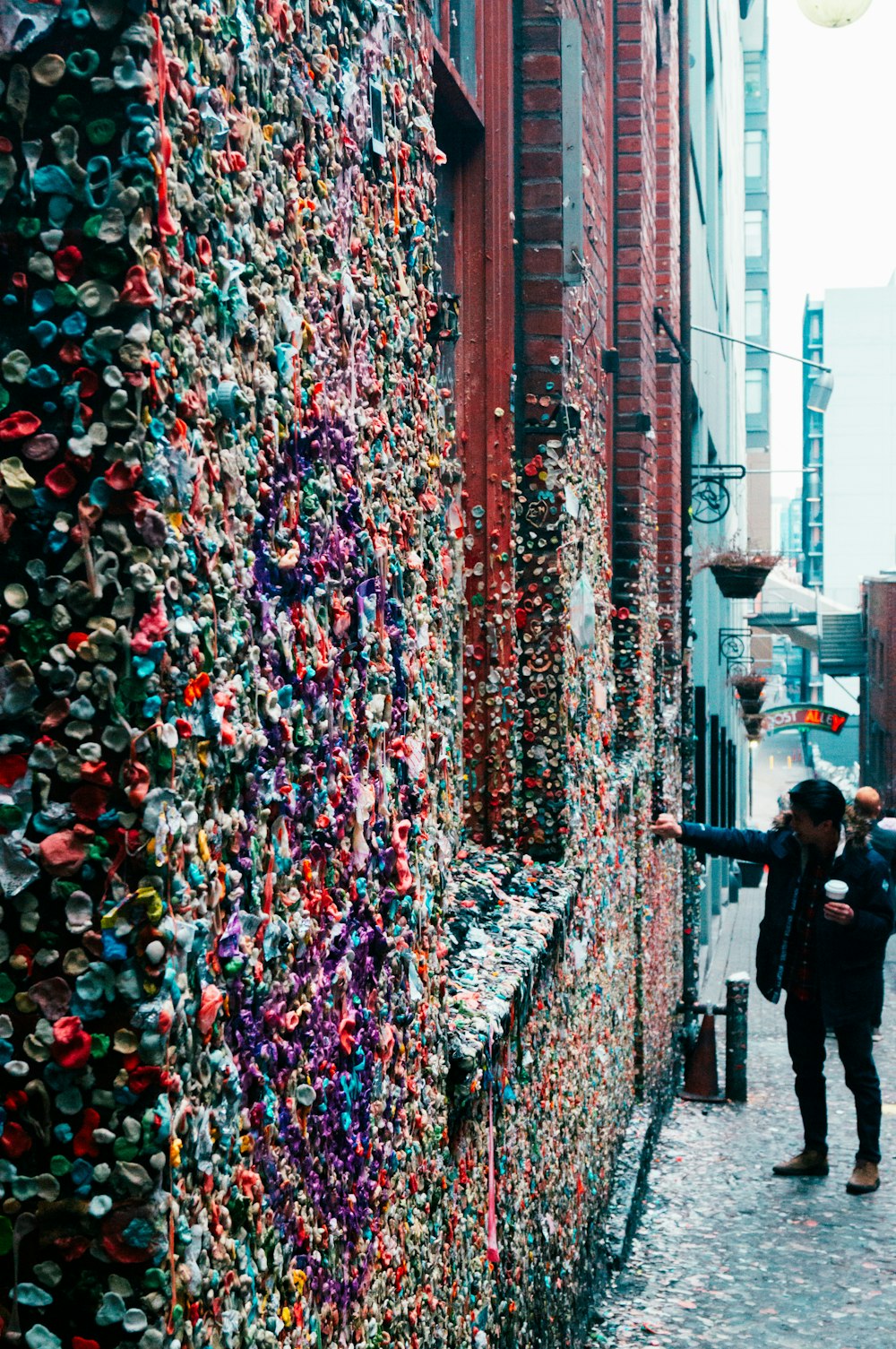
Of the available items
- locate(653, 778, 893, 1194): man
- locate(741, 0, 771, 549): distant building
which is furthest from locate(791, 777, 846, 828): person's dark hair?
locate(741, 0, 771, 549): distant building

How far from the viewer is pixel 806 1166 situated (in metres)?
6.81

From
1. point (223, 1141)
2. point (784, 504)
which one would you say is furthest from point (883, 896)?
point (784, 504)

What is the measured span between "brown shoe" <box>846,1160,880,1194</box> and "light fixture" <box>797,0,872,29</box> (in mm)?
5490

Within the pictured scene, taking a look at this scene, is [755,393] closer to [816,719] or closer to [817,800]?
[816,719]

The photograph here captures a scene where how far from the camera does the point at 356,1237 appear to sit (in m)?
1.93

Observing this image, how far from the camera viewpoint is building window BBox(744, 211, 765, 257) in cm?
4688

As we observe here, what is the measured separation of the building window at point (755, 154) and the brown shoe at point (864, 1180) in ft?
141

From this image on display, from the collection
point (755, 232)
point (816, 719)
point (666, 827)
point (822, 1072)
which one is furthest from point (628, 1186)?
point (755, 232)

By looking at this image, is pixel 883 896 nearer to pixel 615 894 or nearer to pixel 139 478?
pixel 615 894

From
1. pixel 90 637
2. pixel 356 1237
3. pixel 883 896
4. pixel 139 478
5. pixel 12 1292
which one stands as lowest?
pixel 883 896

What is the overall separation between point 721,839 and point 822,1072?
3.86 ft

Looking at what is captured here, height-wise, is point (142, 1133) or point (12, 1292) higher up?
point (142, 1133)

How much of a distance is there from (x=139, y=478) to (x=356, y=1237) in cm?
115

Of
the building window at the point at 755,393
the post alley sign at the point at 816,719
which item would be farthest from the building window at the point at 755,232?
the post alley sign at the point at 816,719
